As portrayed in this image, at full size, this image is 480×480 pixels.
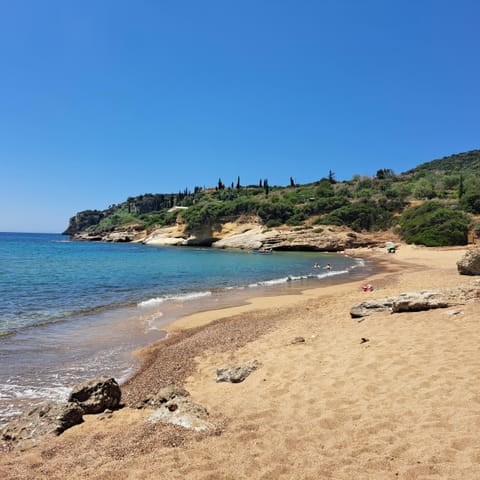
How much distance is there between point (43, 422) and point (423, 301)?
32.5 feet

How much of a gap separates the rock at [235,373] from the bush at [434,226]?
50.6 metres

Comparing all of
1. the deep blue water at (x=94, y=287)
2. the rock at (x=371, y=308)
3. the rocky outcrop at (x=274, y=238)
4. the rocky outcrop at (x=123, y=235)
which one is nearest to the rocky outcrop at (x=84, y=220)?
the rocky outcrop at (x=123, y=235)

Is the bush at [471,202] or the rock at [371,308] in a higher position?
the bush at [471,202]

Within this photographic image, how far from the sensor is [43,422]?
563cm

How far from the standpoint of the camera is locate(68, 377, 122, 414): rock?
20.4 feet

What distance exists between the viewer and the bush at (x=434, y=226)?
50531 millimetres

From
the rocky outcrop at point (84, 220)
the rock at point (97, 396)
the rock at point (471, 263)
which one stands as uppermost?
the rocky outcrop at point (84, 220)

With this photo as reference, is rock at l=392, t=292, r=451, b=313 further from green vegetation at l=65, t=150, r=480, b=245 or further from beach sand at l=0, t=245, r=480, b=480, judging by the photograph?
green vegetation at l=65, t=150, r=480, b=245

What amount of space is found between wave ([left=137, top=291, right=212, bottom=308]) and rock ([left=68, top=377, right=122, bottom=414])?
36.1 ft

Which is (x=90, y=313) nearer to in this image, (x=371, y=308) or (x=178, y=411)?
(x=371, y=308)

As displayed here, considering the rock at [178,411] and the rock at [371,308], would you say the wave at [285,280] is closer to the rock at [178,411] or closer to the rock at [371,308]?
the rock at [371,308]

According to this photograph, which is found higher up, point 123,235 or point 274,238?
point 123,235

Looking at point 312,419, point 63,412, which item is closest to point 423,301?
point 312,419

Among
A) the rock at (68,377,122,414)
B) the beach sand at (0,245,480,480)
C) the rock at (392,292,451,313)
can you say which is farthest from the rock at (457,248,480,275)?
the rock at (68,377,122,414)
